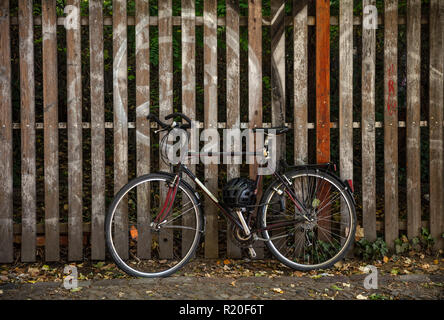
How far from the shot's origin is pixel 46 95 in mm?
4254

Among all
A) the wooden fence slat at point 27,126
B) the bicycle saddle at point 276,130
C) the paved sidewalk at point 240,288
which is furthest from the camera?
the wooden fence slat at point 27,126

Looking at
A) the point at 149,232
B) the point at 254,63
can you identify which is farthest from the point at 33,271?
the point at 254,63

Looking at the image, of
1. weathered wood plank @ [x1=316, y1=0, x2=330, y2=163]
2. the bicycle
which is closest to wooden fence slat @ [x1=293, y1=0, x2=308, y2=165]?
weathered wood plank @ [x1=316, y1=0, x2=330, y2=163]

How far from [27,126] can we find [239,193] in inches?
85.7

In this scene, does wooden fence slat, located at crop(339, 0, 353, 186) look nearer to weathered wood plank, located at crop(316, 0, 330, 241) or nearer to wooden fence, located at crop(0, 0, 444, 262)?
wooden fence, located at crop(0, 0, 444, 262)

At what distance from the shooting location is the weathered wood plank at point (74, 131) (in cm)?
420

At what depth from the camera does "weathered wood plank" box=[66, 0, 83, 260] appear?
4.20m

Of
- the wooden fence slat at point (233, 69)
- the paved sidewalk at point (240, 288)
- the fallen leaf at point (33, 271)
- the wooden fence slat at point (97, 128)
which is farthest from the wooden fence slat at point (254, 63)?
the fallen leaf at point (33, 271)

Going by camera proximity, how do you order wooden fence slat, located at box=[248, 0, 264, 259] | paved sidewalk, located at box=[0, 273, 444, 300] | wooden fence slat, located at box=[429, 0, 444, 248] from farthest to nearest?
1. wooden fence slat, located at box=[429, 0, 444, 248]
2. wooden fence slat, located at box=[248, 0, 264, 259]
3. paved sidewalk, located at box=[0, 273, 444, 300]

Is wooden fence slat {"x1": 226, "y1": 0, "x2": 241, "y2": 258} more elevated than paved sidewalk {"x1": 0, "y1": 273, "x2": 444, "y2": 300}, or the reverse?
wooden fence slat {"x1": 226, "y1": 0, "x2": 241, "y2": 258}

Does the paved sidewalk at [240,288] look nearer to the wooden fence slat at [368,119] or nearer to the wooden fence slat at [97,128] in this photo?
the wooden fence slat at [97,128]

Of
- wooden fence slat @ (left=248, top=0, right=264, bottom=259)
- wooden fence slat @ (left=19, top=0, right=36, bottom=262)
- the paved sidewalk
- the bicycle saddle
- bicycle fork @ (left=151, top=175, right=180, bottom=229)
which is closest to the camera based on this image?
the paved sidewalk

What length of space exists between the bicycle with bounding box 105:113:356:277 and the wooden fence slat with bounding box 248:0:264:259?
0.22 m

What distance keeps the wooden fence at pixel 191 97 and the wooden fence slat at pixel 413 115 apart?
0.01 m
